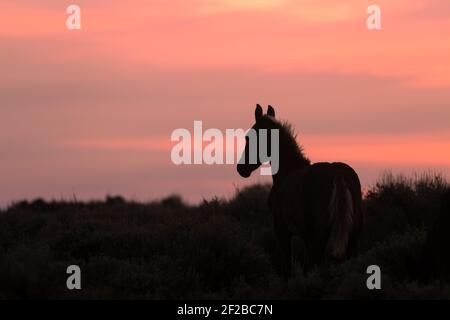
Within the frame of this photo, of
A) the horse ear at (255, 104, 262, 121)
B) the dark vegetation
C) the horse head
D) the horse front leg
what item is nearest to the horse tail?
the dark vegetation

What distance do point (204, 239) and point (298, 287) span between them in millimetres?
4065

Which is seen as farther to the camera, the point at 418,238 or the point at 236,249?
the point at 236,249

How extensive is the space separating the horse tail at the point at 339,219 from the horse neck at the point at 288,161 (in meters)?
1.70

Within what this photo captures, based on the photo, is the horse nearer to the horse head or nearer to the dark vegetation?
the dark vegetation

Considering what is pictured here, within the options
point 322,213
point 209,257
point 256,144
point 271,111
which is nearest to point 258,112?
point 271,111

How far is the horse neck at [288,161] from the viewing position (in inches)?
579

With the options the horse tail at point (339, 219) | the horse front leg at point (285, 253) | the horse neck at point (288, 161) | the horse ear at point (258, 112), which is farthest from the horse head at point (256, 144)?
the horse tail at point (339, 219)

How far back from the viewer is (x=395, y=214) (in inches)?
785

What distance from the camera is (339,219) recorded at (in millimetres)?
13000

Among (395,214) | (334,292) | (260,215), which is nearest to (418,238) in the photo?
(334,292)

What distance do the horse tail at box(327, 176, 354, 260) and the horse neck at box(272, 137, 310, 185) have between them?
1.70 m

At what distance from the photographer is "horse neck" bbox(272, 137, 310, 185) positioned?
48.3 feet
